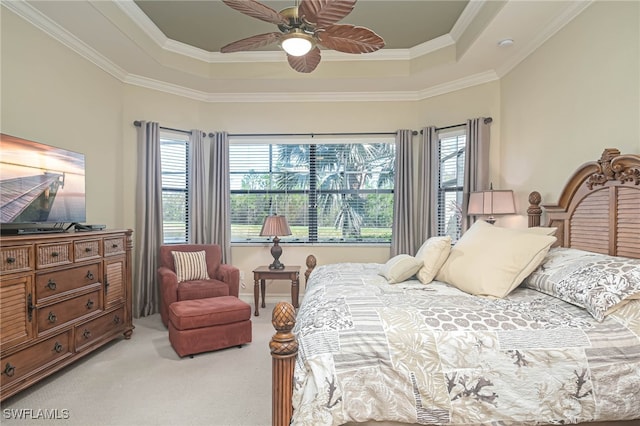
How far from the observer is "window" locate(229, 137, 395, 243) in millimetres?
4910

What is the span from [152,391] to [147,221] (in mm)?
2330

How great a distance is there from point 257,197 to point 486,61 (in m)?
3.26

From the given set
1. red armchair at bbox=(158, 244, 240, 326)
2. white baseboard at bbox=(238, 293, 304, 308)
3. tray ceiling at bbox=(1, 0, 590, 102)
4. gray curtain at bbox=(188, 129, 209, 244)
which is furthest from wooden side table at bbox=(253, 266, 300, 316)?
tray ceiling at bbox=(1, 0, 590, 102)

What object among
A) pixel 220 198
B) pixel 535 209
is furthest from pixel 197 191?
pixel 535 209

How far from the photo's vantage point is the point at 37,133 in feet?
9.84

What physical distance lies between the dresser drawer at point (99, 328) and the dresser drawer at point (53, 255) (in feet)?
1.87

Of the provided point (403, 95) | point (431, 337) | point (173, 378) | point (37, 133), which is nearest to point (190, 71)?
point (37, 133)

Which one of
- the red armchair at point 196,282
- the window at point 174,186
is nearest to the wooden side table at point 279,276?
the red armchair at point 196,282

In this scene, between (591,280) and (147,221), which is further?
(147,221)

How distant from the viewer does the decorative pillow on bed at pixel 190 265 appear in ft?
13.0

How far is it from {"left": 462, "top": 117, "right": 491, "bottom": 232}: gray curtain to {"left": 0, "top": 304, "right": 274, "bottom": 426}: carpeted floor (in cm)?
286

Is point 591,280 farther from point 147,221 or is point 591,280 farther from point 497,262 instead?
point 147,221

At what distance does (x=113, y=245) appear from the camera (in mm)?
3293

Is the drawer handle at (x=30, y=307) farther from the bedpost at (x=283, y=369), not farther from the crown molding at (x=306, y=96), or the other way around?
the crown molding at (x=306, y=96)
